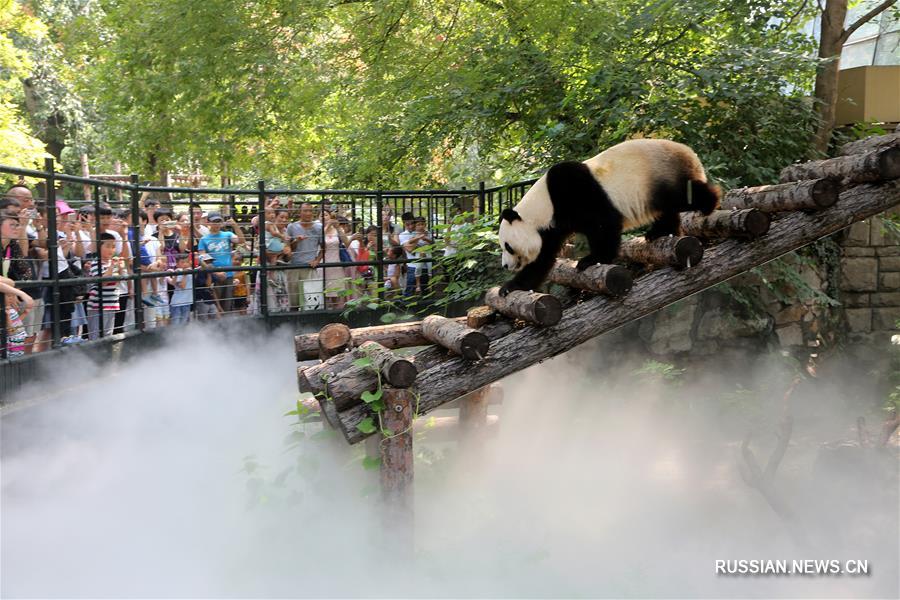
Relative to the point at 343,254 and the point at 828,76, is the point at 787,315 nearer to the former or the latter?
the point at 828,76

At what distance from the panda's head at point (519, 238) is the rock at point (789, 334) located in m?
6.07

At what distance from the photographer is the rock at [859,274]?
11023 millimetres

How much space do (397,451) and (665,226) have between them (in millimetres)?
2522

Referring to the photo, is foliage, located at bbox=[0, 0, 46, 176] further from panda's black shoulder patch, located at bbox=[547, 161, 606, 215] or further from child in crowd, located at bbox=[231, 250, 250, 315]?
panda's black shoulder patch, located at bbox=[547, 161, 606, 215]

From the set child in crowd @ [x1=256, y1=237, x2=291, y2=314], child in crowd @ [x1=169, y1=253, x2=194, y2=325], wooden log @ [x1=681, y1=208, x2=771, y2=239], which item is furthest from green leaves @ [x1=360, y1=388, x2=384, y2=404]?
child in crowd @ [x1=256, y1=237, x2=291, y2=314]

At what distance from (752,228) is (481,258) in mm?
5035

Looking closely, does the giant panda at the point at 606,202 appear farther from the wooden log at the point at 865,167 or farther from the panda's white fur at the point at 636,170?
the wooden log at the point at 865,167

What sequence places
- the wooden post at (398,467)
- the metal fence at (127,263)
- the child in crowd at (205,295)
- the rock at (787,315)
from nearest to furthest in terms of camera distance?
1. the wooden post at (398,467)
2. the metal fence at (127,263)
3. the child in crowd at (205,295)
4. the rock at (787,315)

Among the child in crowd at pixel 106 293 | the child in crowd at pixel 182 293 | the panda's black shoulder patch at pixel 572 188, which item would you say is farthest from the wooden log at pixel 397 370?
the child in crowd at pixel 182 293

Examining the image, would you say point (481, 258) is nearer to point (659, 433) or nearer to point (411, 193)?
point (411, 193)

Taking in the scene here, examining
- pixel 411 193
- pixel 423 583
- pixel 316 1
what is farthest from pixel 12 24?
pixel 423 583

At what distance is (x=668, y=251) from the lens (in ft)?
18.2

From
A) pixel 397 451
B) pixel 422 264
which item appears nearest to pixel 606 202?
pixel 397 451

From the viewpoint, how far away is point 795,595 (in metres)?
6.81
